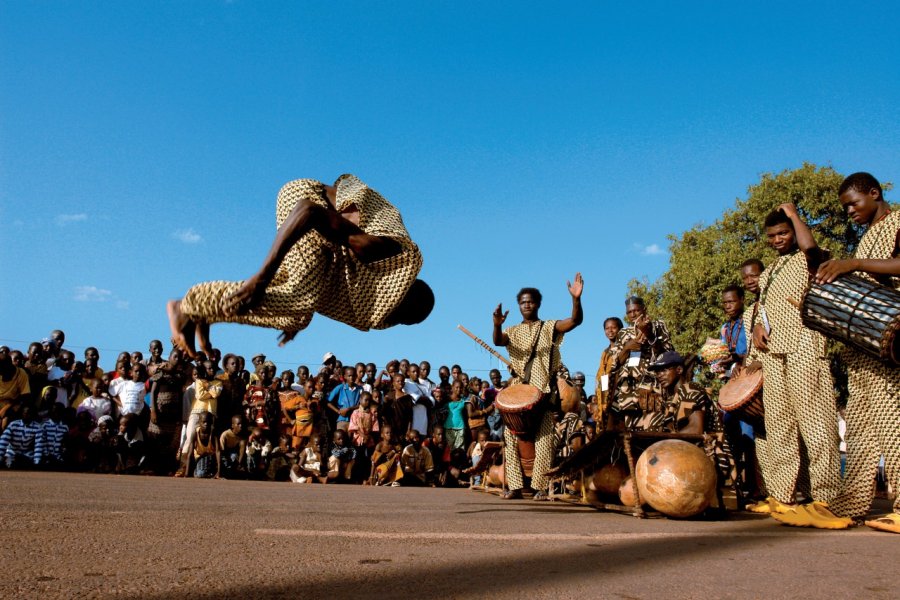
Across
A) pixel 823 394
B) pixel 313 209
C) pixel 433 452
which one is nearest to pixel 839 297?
pixel 823 394

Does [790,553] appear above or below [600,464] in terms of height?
below

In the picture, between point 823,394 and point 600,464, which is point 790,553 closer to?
point 823,394

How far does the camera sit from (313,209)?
4250mm

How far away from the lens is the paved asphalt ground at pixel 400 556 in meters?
2.57

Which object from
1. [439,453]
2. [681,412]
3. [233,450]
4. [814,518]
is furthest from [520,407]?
[233,450]

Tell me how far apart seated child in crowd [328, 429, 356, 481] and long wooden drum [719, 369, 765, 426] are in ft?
24.3

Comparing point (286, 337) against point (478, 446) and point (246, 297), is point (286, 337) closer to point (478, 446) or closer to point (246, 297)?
point (246, 297)

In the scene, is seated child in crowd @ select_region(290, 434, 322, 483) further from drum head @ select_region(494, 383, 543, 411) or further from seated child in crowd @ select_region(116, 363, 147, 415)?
drum head @ select_region(494, 383, 543, 411)

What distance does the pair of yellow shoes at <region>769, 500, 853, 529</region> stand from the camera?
17.7ft

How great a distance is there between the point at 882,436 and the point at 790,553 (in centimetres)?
188

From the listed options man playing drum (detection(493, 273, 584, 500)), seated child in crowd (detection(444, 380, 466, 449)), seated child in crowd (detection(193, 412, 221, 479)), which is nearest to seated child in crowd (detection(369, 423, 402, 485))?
seated child in crowd (detection(444, 380, 466, 449))

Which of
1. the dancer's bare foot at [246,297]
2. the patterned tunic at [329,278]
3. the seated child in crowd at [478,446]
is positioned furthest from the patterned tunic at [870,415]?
the seated child in crowd at [478,446]

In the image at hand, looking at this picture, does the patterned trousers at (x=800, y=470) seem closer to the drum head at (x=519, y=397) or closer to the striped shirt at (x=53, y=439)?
the drum head at (x=519, y=397)

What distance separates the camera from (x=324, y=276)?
4707 mm
